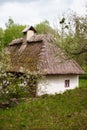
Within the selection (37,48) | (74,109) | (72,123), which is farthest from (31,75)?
(37,48)

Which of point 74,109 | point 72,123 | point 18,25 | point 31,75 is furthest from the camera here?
point 18,25

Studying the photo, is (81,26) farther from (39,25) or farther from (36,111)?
(39,25)

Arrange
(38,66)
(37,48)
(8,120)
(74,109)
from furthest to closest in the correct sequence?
1. (37,48)
2. (38,66)
3. (74,109)
4. (8,120)

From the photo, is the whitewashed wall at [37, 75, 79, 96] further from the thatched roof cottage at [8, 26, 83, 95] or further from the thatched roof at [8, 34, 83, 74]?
the thatched roof at [8, 34, 83, 74]

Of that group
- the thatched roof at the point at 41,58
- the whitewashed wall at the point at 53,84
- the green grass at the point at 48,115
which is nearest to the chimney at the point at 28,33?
the thatched roof at the point at 41,58

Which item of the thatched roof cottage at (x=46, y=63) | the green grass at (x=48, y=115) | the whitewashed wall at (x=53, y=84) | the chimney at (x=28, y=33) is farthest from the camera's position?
the chimney at (x=28, y=33)

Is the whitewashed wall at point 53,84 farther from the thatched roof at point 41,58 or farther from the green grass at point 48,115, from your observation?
the green grass at point 48,115

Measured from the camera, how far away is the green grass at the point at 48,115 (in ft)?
51.4

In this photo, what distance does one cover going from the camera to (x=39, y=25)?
7175 cm

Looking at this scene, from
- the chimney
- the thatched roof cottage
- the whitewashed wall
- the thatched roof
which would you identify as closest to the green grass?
the whitewashed wall

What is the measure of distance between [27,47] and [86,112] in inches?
633

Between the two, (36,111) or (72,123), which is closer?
(72,123)

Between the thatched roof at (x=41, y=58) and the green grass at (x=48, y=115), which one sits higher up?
the thatched roof at (x=41, y=58)

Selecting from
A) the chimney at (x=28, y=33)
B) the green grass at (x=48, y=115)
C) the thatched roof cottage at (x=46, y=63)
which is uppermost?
the chimney at (x=28, y=33)
